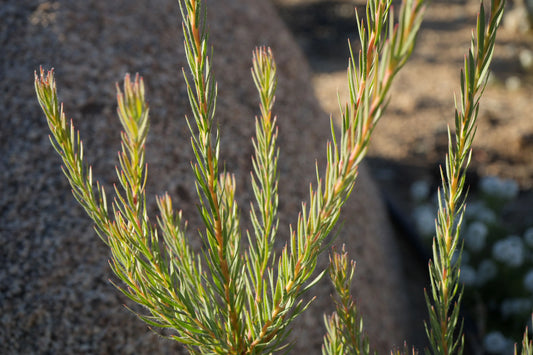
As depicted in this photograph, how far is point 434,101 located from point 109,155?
3.92 meters

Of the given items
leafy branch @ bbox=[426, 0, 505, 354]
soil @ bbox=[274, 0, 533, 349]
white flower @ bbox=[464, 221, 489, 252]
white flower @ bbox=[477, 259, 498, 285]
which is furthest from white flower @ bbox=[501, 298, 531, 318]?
leafy branch @ bbox=[426, 0, 505, 354]

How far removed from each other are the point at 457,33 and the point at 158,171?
568 centimetres

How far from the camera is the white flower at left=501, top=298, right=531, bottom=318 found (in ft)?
8.04

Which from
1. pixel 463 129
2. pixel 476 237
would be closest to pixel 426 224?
Result: pixel 476 237

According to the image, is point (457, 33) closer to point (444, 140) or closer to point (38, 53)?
point (444, 140)

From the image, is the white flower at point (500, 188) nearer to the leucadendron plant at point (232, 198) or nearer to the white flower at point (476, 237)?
the white flower at point (476, 237)

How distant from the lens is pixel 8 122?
175cm

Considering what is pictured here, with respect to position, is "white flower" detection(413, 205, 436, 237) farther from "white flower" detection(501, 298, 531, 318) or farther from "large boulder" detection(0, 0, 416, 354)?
"white flower" detection(501, 298, 531, 318)

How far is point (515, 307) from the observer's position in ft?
8.24

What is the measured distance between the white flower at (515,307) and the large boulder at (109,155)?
524 mm

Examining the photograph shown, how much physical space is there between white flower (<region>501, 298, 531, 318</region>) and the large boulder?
0.52 m

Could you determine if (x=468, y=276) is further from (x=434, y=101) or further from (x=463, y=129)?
(x=434, y=101)

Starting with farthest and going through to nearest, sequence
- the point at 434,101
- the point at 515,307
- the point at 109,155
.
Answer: the point at 434,101
the point at 515,307
the point at 109,155

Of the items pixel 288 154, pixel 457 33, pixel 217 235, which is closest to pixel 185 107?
pixel 288 154
